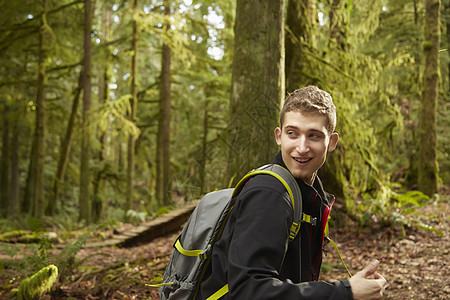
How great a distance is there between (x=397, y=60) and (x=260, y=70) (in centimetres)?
524

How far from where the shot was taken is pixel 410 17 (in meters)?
15.4

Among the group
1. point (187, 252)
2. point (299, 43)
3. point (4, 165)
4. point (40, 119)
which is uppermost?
point (299, 43)

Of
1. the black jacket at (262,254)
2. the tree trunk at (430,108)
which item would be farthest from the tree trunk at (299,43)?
the tree trunk at (430,108)

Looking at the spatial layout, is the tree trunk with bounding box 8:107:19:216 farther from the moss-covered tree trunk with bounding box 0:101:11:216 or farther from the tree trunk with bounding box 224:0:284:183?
the tree trunk with bounding box 224:0:284:183

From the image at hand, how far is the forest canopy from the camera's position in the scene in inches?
185

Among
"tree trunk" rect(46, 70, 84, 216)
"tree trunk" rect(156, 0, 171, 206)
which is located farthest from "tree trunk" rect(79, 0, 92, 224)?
"tree trunk" rect(156, 0, 171, 206)

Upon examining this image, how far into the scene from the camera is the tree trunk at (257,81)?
180 inches

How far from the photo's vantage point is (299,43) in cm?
651

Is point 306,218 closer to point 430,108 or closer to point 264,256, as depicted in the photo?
point 264,256

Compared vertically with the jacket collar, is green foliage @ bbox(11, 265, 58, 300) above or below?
below

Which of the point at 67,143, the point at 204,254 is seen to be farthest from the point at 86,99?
the point at 204,254

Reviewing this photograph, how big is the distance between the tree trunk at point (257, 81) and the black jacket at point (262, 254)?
8.88ft

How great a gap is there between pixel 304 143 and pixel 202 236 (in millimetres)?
737

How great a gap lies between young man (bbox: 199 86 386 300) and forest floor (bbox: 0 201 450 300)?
3.05 metres
